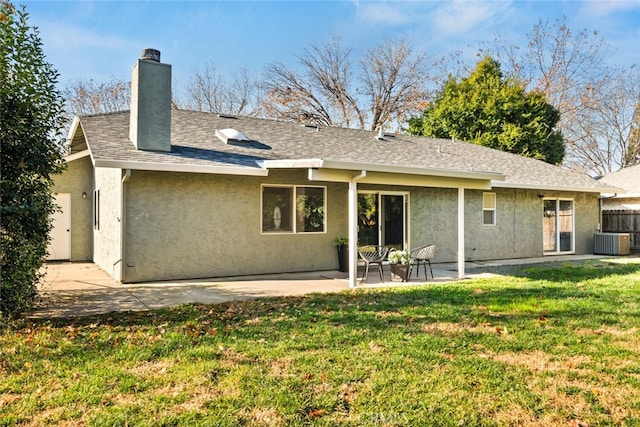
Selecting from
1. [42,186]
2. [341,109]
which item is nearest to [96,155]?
[42,186]

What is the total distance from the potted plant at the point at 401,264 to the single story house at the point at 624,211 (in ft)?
34.8

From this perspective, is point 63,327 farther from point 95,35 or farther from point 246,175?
point 95,35

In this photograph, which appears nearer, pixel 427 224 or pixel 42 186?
pixel 42 186

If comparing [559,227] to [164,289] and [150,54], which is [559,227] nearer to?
[164,289]

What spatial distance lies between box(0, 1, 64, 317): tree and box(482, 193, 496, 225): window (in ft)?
37.7

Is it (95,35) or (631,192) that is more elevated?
(95,35)

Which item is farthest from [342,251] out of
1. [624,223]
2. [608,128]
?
[608,128]

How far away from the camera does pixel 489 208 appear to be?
13.9m

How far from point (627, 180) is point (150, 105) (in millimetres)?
19064

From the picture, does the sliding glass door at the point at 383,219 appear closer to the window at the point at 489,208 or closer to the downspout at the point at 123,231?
the window at the point at 489,208

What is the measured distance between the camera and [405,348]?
4.60 meters

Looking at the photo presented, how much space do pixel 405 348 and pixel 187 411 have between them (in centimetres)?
226

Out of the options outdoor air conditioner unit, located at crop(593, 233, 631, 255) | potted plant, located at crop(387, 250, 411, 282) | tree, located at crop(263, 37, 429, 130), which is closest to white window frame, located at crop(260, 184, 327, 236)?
potted plant, located at crop(387, 250, 411, 282)

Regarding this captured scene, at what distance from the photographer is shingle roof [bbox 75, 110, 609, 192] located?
374 inches
